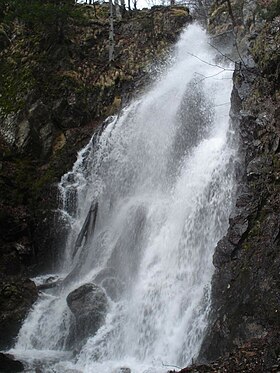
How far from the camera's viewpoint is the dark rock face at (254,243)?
8.52 meters

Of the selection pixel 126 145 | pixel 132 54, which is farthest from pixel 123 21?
pixel 126 145

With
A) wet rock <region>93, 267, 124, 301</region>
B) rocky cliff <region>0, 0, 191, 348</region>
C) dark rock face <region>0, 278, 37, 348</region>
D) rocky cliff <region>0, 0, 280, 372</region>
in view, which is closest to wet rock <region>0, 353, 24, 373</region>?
dark rock face <region>0, 278, 37, 348</region>

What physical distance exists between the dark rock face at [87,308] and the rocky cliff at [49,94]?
7.48 ft

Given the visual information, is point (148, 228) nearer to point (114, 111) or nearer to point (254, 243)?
point (254, 243)

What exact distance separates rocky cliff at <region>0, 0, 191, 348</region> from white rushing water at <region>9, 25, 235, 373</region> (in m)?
1.07

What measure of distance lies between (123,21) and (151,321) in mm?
18566

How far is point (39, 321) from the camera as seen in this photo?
13320 millimetres

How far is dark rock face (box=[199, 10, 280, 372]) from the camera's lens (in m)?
8.52

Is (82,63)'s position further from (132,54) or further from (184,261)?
(184,261)

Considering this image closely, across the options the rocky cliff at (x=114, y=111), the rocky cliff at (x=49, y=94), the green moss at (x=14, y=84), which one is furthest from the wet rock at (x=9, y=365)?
the green moss at (x=14, y=84)

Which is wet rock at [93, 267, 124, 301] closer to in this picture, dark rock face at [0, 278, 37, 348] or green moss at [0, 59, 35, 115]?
dark rock face at [0, 278, 37, 348]

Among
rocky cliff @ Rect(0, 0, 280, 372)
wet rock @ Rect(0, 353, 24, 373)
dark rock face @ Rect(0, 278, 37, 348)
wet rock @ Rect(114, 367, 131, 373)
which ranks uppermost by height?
rocky cliff @ Rect(0, 0, 280, 372)

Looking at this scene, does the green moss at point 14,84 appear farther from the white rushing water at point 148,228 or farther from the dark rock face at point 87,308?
the dark rock face at point 87,308

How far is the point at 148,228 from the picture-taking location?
14.3m
